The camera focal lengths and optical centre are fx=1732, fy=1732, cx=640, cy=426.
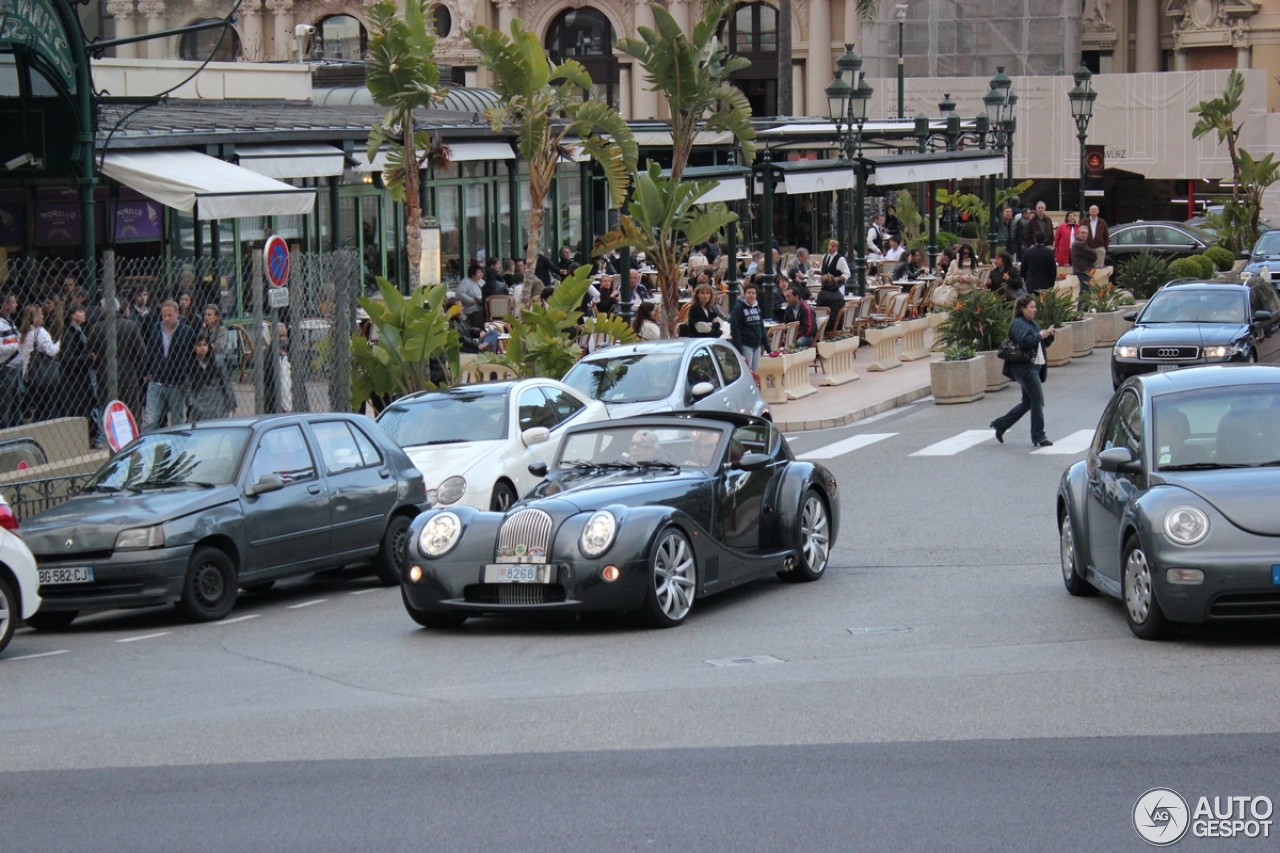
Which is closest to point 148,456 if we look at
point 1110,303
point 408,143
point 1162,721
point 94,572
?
point 94,572

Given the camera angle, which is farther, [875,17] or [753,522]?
[875,17]

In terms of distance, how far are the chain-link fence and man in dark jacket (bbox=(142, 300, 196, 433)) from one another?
10 millimetres

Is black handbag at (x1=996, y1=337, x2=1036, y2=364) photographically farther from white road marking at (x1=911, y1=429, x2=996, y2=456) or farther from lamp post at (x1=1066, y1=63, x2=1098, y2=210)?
lamp post at (x1=1066, y1=63, x2=1098, y2=210)

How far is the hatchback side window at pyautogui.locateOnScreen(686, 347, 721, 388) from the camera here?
63.7ft

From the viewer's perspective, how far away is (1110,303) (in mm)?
34844

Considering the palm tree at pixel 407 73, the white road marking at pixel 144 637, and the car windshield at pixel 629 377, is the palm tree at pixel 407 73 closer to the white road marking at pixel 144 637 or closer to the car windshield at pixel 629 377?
the car windshield at pixel 629 377

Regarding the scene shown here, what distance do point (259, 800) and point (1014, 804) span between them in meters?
3.06

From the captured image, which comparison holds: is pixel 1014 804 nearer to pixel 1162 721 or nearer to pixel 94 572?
pixel 1162 721

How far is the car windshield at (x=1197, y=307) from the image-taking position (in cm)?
2502

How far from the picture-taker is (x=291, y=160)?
27.5m

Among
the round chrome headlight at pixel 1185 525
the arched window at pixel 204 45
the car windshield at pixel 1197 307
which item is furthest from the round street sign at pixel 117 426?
the arched window at pixel 204 45

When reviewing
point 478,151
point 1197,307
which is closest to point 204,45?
point 478,151

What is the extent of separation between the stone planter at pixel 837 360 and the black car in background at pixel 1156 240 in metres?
20.1

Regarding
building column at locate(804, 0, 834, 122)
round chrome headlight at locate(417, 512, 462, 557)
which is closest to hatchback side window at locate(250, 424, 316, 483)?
round chrome headlight at locate(417, 512, 462, 557)
